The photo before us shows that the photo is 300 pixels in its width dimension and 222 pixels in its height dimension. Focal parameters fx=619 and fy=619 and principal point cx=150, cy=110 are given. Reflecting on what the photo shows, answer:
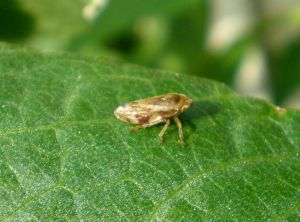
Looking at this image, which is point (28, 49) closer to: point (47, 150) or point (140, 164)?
point (47, 150)

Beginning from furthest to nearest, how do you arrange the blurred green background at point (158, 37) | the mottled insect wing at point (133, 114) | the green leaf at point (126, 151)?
the blurred green background at point (158, 37), the mottled insect wing at point (133, 114), the green leaf at point (126, 151)

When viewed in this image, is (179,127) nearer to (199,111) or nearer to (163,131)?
(163,131)

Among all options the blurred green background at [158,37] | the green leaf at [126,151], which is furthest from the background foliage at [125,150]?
the blurred green background at [158,37]

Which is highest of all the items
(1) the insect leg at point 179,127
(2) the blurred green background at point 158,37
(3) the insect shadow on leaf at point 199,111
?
(3) the insect shadow on leaf at point 199,111

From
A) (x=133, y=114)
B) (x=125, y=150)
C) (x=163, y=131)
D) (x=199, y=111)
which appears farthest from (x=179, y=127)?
(x=125, y=150)

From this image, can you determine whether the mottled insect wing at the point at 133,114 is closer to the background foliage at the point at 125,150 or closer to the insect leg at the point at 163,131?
the background foliage at the point at 125,150

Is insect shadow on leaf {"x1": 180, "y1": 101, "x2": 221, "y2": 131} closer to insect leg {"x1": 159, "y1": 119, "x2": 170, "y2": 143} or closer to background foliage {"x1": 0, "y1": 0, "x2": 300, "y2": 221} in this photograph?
background foliage {"x1": 0, "y1": 0, "x2": 300, "y2": 221}

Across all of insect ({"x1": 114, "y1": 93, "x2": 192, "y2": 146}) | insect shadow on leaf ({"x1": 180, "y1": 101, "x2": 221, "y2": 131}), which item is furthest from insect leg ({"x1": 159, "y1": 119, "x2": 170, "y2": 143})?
insect shadow on leaf ({"x1": 180, "y1": 101, "x2": 221, "y2": 131})
